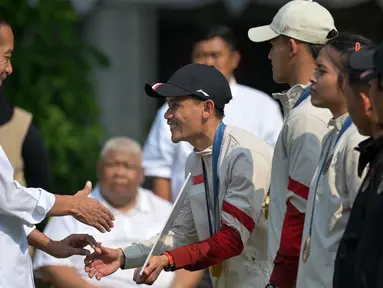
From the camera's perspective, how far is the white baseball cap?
5.30 m

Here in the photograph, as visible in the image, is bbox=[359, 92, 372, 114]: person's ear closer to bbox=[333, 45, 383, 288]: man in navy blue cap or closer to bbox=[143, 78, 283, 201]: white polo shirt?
bbox=[333, 45, 383, 288]: man in navy blue cap

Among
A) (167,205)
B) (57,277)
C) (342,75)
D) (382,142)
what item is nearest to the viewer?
(382,142)

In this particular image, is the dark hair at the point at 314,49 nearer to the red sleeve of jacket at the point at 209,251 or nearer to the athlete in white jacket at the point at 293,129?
the athlete in white jacket at the point at 293,129

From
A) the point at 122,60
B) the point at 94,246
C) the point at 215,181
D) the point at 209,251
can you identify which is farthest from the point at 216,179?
the point at 122,60

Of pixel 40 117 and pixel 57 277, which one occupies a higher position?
pixel 40 117

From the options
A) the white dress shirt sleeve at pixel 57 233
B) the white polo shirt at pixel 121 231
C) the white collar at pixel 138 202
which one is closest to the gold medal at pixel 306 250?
the white polo shirt at pixel 121 231

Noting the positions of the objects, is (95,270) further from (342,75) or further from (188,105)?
(342,75)

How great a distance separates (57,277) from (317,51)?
2.51m

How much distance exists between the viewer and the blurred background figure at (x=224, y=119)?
25.4ft

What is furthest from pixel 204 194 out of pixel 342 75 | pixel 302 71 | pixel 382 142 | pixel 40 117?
pixel 40 117

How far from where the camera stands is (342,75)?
15.4 ft

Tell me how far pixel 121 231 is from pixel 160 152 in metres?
1.06

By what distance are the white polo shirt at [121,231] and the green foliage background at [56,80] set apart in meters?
1.71

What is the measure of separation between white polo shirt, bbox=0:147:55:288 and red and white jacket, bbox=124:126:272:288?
53 cm
